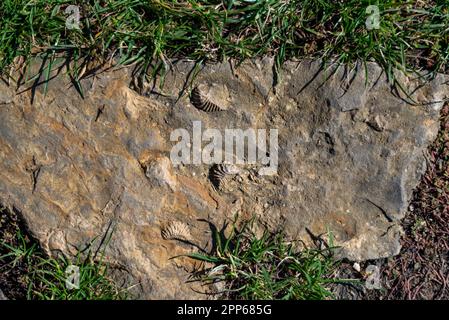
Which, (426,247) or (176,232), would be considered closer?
(176,232)

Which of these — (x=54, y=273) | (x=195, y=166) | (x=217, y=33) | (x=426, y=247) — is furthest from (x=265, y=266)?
(x=217, y=33)

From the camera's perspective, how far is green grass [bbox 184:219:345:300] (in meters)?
3.06

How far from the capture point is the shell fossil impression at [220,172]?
9.87ft

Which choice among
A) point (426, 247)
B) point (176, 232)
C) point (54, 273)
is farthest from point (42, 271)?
point (426, 247)

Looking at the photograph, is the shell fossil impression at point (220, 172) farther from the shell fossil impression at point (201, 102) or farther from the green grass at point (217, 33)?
the green grass at point (217, 33)

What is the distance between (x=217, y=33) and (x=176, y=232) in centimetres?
105

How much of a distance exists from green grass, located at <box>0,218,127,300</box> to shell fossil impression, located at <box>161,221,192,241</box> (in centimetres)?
36

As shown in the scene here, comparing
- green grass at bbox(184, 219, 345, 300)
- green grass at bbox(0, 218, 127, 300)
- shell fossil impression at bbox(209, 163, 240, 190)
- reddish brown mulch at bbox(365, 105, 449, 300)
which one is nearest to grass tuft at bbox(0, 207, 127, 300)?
green grass at bbox(0, 218, 127, 300)

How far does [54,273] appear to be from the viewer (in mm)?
3068

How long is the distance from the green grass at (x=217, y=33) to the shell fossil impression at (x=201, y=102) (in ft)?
0.63

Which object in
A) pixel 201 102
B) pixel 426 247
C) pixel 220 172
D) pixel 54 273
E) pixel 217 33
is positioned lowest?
pixel 54 273

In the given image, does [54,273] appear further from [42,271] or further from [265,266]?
[265,266]

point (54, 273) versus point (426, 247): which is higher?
point (426, 247)
